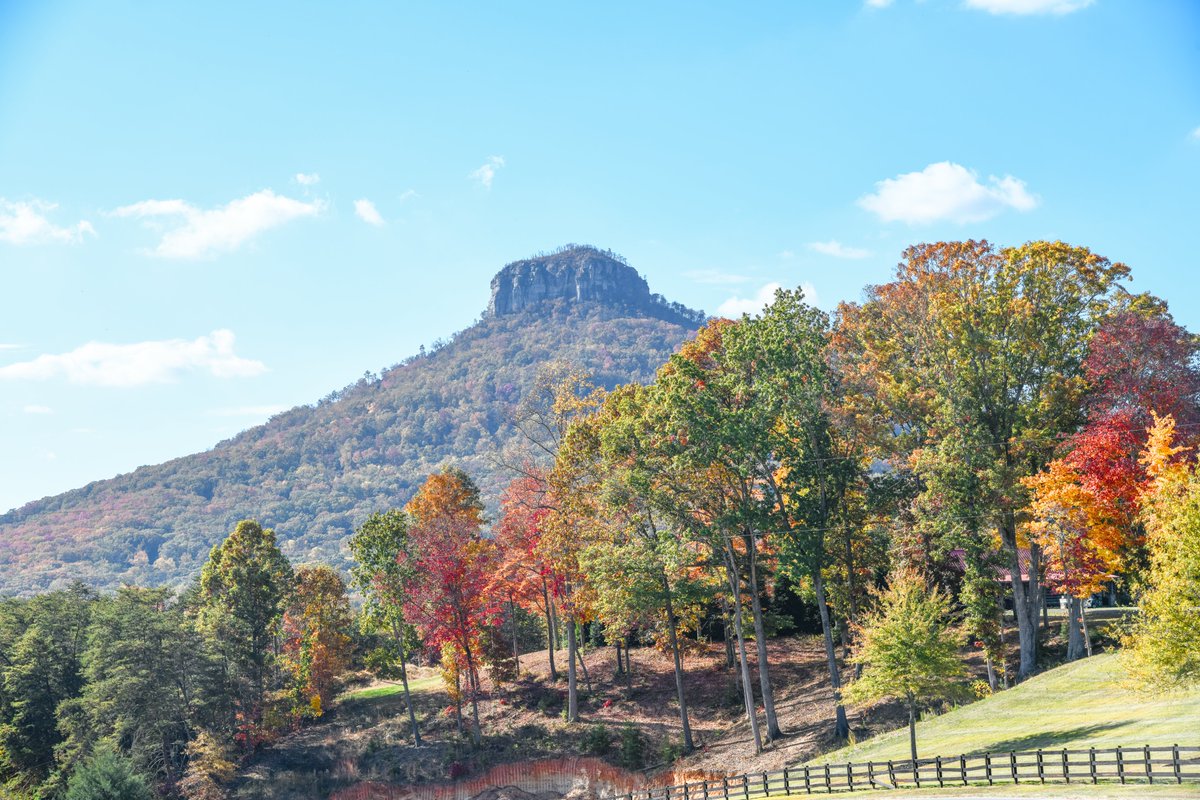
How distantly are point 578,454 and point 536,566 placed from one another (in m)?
8.45

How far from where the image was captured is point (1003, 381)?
141 ft

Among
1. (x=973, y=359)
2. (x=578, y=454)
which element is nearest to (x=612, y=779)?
(x=578, y=454)

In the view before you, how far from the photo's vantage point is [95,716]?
172ft

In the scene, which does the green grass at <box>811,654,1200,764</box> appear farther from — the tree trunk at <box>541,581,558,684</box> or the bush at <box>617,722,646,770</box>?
the tree trunk at <box>541,581,558,684</box>

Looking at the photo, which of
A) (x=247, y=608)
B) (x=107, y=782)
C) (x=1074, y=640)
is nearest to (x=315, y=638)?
(x=247, y=608)

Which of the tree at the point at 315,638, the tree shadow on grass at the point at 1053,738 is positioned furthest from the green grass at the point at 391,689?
the tree shadow on grass at the point at 1053,738

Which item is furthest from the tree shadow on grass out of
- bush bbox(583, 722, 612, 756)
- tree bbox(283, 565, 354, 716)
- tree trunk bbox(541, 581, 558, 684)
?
tree bbox(283, 565, 354, 716)

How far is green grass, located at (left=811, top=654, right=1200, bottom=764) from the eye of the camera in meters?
28.6

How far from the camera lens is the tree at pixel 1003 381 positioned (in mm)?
41719

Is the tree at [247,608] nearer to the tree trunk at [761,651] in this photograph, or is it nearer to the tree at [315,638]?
the tree at [315,638]

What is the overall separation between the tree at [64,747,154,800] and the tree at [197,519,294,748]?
13.4 meters

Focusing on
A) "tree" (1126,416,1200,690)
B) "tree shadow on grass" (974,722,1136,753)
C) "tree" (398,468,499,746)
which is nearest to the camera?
"tree" (1126,416,1200,690)

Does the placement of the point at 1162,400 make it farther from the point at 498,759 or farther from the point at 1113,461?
the point at 498,759

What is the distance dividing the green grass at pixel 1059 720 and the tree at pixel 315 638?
35.9m
